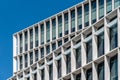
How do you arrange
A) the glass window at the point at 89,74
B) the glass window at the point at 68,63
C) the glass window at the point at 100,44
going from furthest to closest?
the glass window at the point at 68,63, the glass window at the point at 89,74, the glass window at the point at 100,44

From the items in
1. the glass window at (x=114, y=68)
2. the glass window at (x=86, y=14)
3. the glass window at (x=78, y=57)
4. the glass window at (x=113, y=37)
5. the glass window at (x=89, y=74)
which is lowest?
the glass window at (x=114, y=68)

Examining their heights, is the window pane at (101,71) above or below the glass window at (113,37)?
below

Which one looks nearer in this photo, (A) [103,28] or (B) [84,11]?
(A) [103,28]

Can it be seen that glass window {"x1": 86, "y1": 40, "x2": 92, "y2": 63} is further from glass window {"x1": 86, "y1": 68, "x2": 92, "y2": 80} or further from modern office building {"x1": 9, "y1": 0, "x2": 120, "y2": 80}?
glass window {"x1": 86, "y1": 68, "x2": 92, "y2": 80}

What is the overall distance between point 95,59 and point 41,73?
12843 millimetres

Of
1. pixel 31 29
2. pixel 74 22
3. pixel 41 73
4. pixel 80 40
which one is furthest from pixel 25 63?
pixel 80 40

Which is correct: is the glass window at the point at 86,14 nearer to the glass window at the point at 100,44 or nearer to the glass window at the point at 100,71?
the glass window at the point at 100,44

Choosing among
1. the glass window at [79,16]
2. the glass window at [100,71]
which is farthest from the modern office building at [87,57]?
the glass window at [79,16]

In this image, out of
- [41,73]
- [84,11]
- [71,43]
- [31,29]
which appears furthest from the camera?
[31,29]

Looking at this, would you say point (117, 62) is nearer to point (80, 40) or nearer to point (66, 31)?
point (80, 40)

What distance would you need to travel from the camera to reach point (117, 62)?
191ft

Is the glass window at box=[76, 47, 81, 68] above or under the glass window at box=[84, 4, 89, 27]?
under

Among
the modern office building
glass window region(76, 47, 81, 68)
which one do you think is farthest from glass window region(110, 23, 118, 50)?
glass window region(76, 47, 81, 68)

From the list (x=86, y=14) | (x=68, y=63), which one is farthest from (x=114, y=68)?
(x=86, y=14)
